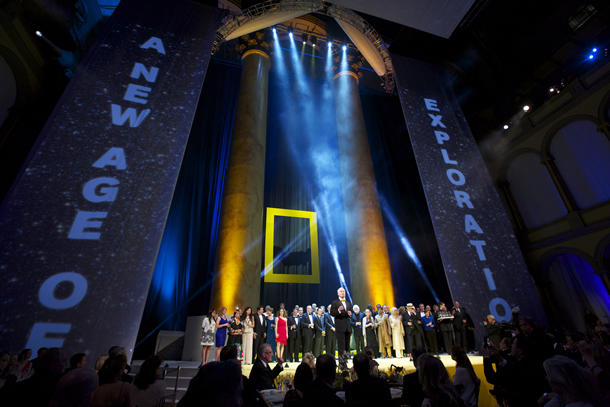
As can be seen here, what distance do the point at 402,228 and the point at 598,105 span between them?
24.8ft

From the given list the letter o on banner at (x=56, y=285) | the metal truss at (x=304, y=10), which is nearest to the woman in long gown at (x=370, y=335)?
the letter o on banner at (x=56, y=285)

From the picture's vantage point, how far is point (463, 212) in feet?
23.7

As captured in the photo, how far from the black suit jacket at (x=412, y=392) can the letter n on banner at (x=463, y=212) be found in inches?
179

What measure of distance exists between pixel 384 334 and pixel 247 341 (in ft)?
10.7

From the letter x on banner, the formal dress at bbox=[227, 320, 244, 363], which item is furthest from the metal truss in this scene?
the formal dress at bbox=[227, 320, 244, 363]

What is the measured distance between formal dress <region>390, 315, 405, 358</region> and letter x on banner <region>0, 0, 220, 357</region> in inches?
221

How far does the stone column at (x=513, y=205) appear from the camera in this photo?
12378 mm

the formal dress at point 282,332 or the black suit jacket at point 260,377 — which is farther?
the formal dress at point 282,332

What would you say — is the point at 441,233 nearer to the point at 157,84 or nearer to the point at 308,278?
the point at 308,278

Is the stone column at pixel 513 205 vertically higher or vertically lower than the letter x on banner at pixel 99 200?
higher

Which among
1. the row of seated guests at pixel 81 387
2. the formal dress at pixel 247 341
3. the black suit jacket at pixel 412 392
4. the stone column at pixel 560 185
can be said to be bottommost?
the black suit jacket at pixel 412 392

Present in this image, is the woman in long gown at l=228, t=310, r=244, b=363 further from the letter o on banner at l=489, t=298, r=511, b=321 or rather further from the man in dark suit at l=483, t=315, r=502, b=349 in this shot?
the letter o on banner at l=489, t=298, r=511, b=321

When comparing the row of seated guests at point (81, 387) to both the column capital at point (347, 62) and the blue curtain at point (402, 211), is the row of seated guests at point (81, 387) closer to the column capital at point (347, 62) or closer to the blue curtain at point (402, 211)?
the blue curtain at point (402, 211)

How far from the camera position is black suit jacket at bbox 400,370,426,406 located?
2.20 metres
